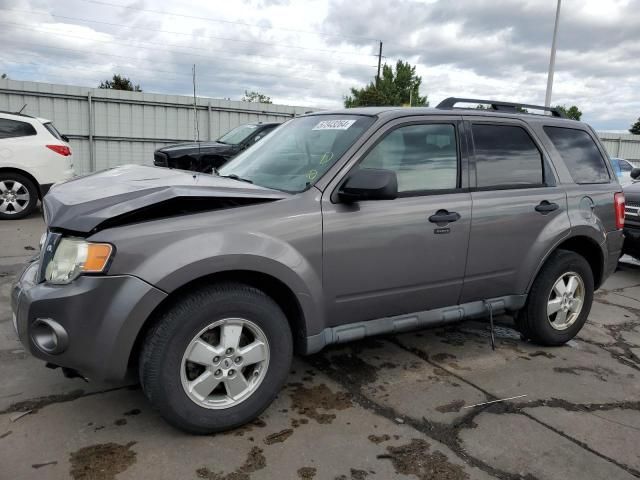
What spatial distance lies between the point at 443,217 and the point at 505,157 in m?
0.85

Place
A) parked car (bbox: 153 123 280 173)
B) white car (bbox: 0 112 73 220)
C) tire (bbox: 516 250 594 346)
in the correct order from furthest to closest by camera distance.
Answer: parked car (bbox: 153 123 280 173) < white car (bbox: 0 112 73 220) < tire (bbox: 516 250 594 346)

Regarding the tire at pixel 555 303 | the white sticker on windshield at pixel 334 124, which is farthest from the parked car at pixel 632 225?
the white sticker on windshield at pixel 334 124

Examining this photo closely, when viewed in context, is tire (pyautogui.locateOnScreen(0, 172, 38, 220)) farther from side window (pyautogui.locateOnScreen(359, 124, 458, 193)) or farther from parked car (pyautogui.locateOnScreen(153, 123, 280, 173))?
side window (pyautogui.locateOnScreen(359, 124, 458, 193))

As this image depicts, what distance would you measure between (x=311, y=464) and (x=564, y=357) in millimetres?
2513

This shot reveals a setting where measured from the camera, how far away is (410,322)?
3510 millimetres

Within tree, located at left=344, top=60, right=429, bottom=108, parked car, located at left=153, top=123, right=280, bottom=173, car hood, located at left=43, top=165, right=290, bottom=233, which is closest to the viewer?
car hood, located at left=43, top=165, right=290, bottom=233

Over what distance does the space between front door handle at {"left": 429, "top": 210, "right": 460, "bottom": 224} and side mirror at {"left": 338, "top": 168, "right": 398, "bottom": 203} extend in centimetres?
49

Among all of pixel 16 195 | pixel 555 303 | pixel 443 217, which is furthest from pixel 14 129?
pixel 555 303

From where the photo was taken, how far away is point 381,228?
3.23 metres

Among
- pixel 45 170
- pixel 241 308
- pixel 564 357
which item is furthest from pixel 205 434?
pixel 45 170

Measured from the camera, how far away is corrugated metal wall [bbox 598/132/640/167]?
27.0m

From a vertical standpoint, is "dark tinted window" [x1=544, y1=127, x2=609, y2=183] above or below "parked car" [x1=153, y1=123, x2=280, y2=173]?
below

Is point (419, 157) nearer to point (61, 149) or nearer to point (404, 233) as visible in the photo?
point (404, 233)

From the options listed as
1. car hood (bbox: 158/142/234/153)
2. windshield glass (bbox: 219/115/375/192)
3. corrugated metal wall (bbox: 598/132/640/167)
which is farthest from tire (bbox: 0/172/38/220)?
corrugated metal wall (bbox: 598/132/640/167)
